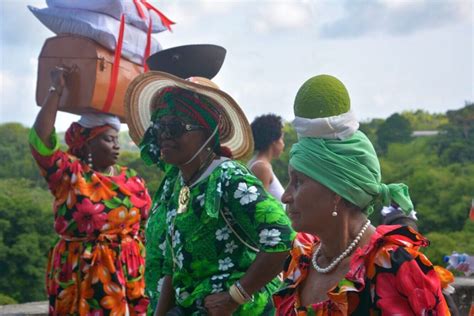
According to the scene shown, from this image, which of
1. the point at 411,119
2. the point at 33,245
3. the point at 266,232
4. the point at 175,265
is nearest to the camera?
the point at 266,232

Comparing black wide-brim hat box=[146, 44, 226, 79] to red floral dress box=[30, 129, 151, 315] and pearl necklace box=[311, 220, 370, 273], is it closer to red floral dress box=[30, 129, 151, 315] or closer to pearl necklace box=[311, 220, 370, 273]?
red floral dress box=[30, 129, 151, 315]

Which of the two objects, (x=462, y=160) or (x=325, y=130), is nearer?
(x=325, y=130)

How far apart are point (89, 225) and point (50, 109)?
2.72 ft

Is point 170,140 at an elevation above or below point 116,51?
below

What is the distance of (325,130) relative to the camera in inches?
97.9

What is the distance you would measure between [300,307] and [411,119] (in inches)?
1825

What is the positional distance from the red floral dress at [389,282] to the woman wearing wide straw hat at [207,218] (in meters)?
0.89

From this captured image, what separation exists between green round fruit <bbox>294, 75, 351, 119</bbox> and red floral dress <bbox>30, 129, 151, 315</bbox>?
3.09 m

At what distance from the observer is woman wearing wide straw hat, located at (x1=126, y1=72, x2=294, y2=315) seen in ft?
11.0

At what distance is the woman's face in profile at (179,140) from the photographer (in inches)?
145

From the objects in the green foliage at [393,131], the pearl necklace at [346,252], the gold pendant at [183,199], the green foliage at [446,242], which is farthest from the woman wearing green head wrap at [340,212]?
the green foliage at [393,131]

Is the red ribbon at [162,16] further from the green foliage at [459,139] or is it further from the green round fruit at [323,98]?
the green foliage at [459,139]

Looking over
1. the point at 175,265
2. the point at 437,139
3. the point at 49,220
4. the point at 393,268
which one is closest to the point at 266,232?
the point at 175,265

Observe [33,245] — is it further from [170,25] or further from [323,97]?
[323,97]
